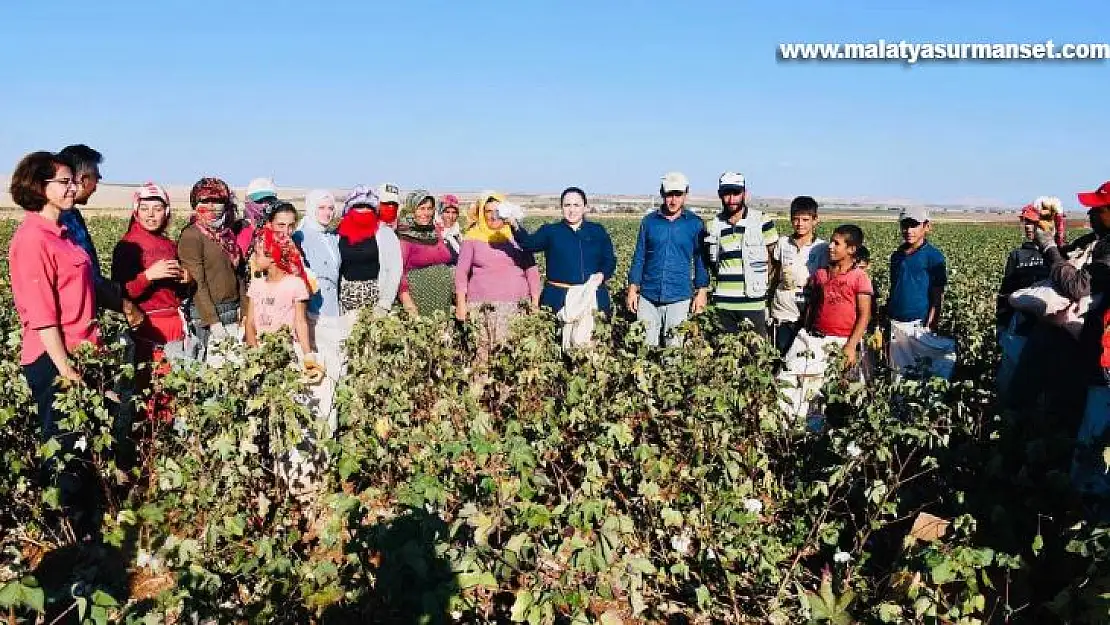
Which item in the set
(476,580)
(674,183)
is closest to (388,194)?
(674,183)

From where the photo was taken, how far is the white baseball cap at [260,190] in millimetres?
5746

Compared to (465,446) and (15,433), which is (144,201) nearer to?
(15,433)

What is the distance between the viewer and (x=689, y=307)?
231 inches

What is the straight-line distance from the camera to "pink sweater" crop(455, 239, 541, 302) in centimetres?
585

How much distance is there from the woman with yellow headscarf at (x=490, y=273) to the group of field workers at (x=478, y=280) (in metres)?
0.01

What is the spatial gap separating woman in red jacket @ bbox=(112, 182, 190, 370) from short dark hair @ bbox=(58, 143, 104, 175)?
389 millimetres

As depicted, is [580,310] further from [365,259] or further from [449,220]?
[449,220]

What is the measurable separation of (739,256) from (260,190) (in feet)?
11.6

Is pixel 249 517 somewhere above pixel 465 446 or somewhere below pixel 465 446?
below

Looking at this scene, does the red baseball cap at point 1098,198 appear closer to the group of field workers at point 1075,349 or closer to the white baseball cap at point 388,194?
the group of field workers at point 1075,349

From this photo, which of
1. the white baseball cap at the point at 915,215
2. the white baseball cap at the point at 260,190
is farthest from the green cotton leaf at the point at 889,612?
the white baseball cap at the point at 260,190

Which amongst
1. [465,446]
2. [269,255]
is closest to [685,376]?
[465,446]

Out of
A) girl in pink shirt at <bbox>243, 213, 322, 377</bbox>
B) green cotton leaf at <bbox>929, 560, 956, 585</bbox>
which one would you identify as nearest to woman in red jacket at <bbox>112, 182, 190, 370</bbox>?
girl in pink shirt at <bbox>243, 213, 322, 377</bbox>

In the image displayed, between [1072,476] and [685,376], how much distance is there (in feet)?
5.69
